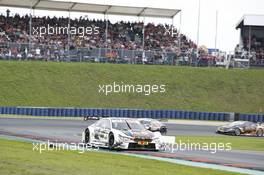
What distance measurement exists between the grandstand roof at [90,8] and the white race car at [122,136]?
33.7 meters

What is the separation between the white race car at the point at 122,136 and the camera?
21.8 m

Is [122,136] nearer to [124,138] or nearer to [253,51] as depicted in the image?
[124,138]

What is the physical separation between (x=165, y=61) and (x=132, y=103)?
7572 millimetres

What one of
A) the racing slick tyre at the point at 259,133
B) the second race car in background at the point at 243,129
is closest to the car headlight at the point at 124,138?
the second race car in background at the point at 243,129

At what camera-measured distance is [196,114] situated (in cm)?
4828

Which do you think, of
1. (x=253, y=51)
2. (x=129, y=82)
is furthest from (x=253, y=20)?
(x=129, y=82)

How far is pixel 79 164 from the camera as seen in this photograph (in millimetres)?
15680

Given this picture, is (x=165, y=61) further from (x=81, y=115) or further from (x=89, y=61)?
(x=81, y=115)

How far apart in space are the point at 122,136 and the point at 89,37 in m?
34.3

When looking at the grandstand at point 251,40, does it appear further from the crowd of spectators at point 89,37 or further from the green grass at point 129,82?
the crowd of spectators at point 89,37

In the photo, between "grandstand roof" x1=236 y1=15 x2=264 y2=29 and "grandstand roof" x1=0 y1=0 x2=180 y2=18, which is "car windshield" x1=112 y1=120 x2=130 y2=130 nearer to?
"grandstand roof" x1=0 y1=0 x2=180 y2=18

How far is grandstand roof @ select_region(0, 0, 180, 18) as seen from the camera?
185 ft

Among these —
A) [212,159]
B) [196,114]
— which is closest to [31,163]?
[212,159]

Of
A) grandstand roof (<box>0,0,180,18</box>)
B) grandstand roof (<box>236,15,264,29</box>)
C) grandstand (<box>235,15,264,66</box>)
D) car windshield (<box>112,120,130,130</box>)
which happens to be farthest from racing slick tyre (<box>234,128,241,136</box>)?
grandstand roof (<box>236,15,264,29</box>)
